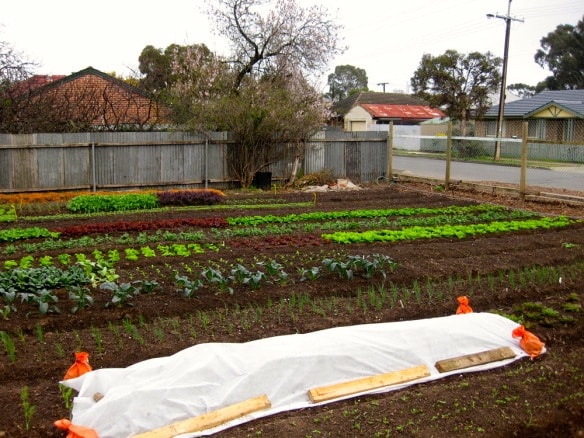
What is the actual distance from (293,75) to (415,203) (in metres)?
10.2

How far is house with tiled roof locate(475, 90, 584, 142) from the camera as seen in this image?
3628 cm

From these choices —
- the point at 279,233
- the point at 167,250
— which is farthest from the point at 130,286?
the point at 279,233

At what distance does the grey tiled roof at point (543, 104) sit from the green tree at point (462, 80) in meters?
1.67

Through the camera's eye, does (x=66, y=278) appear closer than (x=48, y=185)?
Yes

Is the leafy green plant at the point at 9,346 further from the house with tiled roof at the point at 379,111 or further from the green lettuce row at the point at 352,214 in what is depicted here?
the house with tiled roof at the point at 379,111

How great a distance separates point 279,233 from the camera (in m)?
11.9

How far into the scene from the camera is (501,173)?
24469mm

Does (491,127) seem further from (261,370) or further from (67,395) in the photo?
(67,395)

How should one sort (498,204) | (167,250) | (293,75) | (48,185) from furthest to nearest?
(293,75) < (48,185) < (498,204) < (167,250)

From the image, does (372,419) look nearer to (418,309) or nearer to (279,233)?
(418,309)

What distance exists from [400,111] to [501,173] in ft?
112

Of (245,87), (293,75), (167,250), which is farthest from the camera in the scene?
(293,75)

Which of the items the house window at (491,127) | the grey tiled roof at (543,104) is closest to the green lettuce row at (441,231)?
the grey tiled roof at (543,104)

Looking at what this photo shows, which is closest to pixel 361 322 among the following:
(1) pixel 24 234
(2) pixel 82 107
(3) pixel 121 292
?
(3) pixel 121 292
